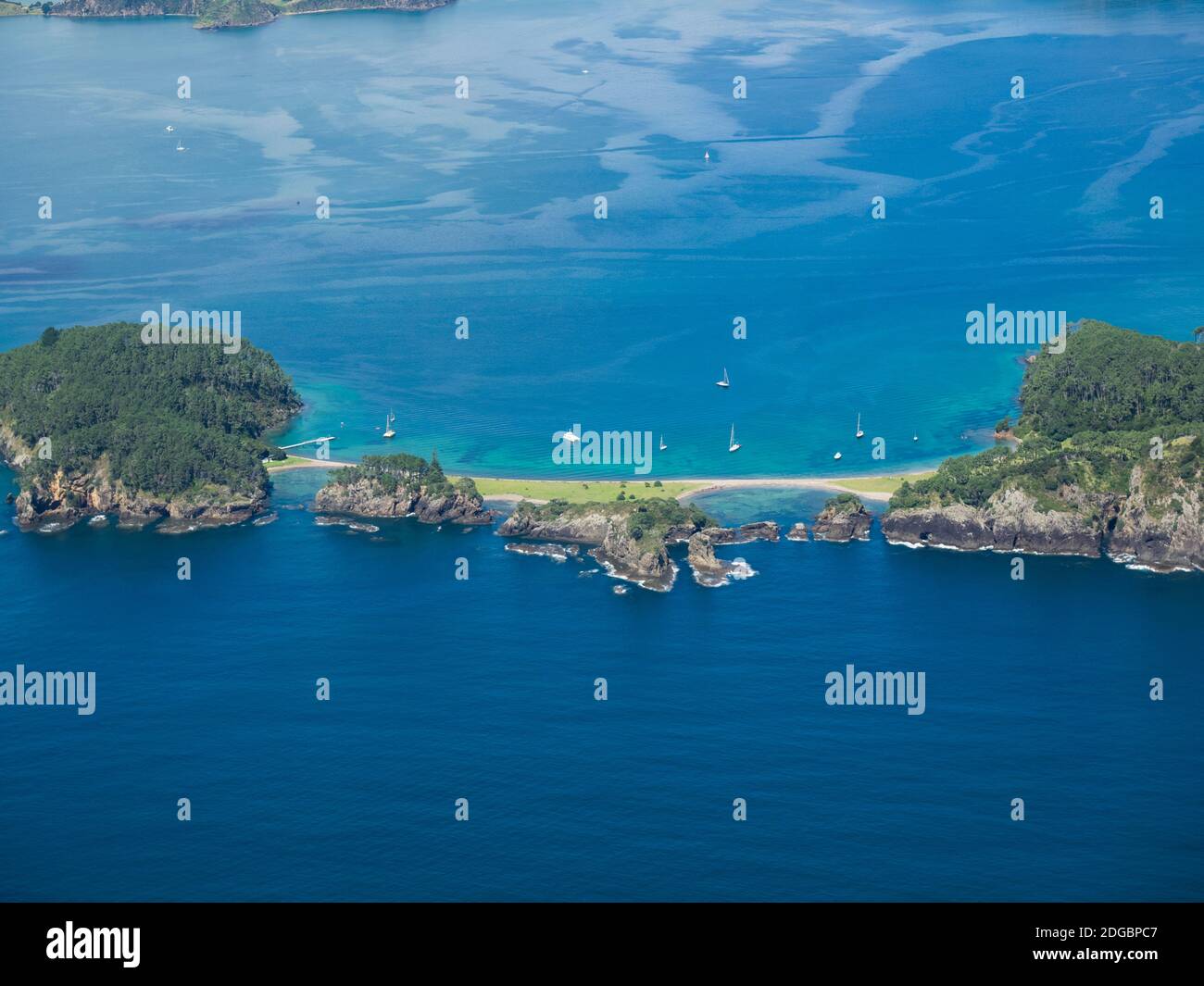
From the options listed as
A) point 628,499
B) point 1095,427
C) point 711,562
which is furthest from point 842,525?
point 1095,427

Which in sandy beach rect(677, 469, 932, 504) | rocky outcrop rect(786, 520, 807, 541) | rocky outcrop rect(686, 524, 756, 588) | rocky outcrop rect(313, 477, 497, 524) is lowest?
rocky outcrop rect(686, 524, 756, 588)

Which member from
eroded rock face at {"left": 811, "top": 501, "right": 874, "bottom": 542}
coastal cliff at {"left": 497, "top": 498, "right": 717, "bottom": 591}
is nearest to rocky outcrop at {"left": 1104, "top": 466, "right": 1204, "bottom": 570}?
eroded rock face at {"left": 811, "top": 501, "right": 874, "bottom": 542}

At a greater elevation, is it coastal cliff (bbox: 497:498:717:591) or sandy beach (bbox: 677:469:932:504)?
sandy beach (bbox: 677:469:932:504)

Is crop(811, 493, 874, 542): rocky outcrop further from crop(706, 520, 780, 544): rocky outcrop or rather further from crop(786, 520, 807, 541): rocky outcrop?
crop(706, 520, 780, 544): rocky outcrop

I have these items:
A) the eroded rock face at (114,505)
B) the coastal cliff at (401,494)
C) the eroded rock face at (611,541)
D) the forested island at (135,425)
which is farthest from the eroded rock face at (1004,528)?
the forested island at (135,425)

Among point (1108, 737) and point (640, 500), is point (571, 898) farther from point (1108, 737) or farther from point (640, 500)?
point (640, 500)

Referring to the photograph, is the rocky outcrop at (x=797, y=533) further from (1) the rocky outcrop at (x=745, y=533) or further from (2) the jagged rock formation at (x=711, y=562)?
(2) the jagged rock formation at (x=711, y=562)
